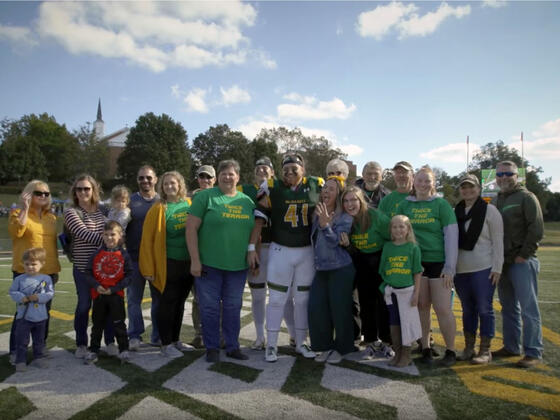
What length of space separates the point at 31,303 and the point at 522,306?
5.18m

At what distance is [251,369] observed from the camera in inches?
151

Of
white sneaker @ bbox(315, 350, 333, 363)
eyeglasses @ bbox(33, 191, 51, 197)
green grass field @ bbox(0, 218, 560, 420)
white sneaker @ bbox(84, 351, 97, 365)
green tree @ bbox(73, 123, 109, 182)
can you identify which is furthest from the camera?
green tree @ bbox(73, 123, 109, 182)

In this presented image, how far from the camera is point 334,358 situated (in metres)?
4.05

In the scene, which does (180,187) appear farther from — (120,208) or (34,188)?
(34,188)

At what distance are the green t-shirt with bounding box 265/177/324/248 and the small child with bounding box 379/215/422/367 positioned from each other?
2.92 ft

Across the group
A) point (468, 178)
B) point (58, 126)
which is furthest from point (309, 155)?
point (58, 126)

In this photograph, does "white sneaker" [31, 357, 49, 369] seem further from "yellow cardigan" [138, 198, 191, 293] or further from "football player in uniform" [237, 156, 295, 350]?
"football player in uniform" [237, 156, 295, 350]

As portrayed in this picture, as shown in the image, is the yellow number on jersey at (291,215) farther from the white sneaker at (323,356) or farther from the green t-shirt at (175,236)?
the white sneaker at (323,356)

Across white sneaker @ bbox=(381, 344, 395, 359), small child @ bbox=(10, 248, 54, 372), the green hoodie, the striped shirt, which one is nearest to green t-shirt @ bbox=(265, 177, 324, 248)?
white sneaker @ bbox=(381, 344, 395, 359)

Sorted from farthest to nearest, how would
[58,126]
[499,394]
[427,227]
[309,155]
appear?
[58,126] → [309,155] → [427,227] → [499,394]

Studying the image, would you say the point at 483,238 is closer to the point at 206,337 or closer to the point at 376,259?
the point at 376,259

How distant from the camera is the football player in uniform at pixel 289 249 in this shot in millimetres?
4148

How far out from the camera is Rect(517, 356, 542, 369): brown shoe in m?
3.90

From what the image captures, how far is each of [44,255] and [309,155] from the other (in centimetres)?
3773
